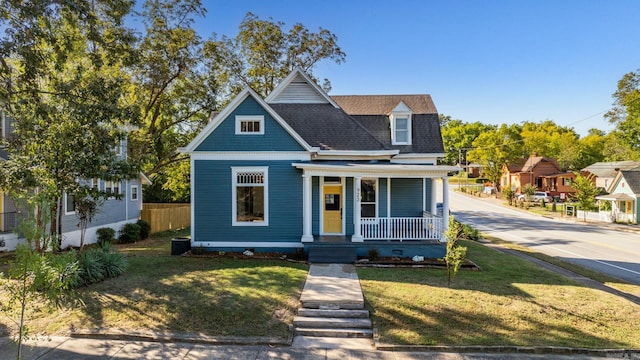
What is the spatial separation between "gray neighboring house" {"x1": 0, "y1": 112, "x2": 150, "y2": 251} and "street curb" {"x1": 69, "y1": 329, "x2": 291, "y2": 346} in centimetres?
573

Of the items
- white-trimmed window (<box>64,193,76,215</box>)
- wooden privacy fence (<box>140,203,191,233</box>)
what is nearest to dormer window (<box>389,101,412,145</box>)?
white-trimmed window (<box>64,193,76,215</box>)

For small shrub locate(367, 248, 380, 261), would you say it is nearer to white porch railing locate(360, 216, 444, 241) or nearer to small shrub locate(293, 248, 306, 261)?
white porch railing locate(360, 216, 444, 241)

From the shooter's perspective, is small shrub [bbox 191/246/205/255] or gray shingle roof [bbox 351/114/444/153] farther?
gray shingle roof [bbox 351/114/444/153]

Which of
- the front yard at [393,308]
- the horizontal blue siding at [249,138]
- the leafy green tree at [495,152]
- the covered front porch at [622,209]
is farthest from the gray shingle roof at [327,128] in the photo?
the leafy green tree at [495,152]

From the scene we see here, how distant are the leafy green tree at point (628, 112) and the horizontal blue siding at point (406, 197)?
34100 mm

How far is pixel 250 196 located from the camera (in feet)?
47.0

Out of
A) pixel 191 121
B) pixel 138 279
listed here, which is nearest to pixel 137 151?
pixel 191 121

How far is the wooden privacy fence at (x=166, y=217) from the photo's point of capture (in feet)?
79.1

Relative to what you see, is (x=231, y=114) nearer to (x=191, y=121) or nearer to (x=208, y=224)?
(x=208, y=224)

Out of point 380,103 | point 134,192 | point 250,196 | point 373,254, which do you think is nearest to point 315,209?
point 250,196

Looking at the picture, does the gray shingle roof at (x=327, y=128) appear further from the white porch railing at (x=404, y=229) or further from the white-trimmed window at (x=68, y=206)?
the white-trimmed window at (x=68, y=206)

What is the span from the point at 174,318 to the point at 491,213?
38.7 m

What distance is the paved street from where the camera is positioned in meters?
15.6

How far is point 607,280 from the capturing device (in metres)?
12.2
